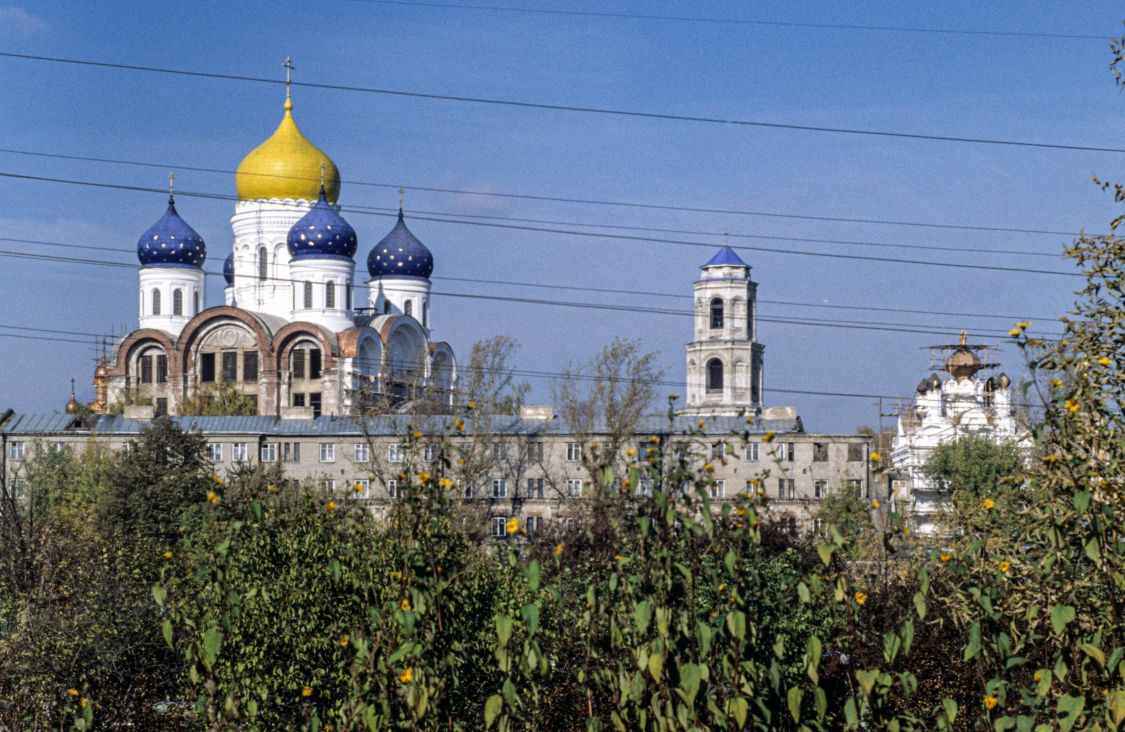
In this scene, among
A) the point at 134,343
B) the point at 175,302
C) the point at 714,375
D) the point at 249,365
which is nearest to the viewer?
the point at 249,365

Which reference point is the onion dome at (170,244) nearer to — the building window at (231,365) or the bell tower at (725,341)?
the building window at (231,365)

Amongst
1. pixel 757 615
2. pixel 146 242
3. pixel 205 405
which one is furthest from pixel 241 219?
pixel 757 615

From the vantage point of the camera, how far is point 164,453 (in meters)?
34.5

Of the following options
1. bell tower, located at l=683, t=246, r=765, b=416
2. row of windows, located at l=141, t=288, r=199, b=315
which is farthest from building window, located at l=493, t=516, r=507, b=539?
row of windows, located at l=141, t=288, r=199, b=315

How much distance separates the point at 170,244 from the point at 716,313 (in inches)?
853

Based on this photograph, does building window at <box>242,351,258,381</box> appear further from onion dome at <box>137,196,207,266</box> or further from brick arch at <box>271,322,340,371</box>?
onion dome at <box>137,196,207,266</box>

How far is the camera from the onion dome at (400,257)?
64062 mm

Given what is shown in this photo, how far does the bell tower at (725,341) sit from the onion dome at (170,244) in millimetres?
19968

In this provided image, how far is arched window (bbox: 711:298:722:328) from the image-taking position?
6444 centimetres

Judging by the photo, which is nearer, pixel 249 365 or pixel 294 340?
pixel 294 340

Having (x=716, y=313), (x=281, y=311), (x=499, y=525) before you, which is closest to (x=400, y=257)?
(x=281, y=311)

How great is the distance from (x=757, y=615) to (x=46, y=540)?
711 inches

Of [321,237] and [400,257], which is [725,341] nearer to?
[400,257]

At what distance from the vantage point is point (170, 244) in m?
62.6
